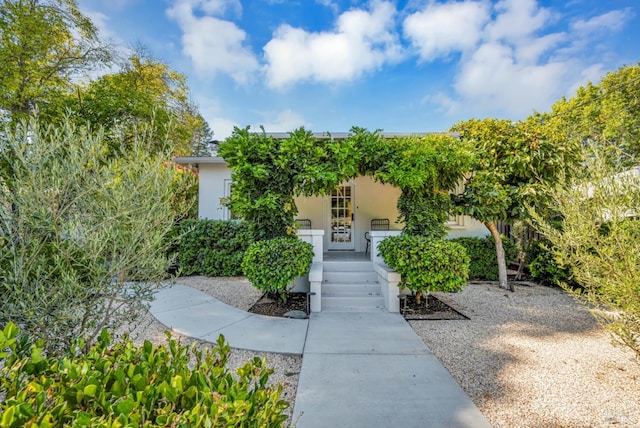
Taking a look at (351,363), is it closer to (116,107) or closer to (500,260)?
(500,260)

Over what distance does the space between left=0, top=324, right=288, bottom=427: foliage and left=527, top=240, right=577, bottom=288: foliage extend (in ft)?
27.1

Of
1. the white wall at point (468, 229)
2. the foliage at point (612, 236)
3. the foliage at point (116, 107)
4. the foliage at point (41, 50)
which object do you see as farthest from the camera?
the white wall at point (468, 229)

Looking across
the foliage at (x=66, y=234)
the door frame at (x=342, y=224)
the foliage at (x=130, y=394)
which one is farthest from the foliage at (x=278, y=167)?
the foliage at (x=130, y=394)

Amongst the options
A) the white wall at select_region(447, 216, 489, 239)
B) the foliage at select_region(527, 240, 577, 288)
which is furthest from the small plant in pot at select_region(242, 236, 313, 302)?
the foliage at select_region(527, 240, 577, 288)

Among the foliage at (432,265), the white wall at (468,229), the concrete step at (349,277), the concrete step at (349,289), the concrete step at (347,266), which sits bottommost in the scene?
the concrete step at (349,289)

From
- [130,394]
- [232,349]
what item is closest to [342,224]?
[232,349]

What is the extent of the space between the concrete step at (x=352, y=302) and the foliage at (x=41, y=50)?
7.09 metres

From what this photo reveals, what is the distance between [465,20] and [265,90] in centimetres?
739

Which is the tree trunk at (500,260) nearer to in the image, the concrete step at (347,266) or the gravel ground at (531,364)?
the gravel ground at (531,364)

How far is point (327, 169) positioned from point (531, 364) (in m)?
4.37

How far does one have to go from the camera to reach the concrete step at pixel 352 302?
585cm

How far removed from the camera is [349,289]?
6.30m

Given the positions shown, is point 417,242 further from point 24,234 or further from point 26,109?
point 26,109

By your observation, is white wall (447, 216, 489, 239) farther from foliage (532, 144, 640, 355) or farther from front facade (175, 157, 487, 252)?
foliage (532, 144, 640, 355)
